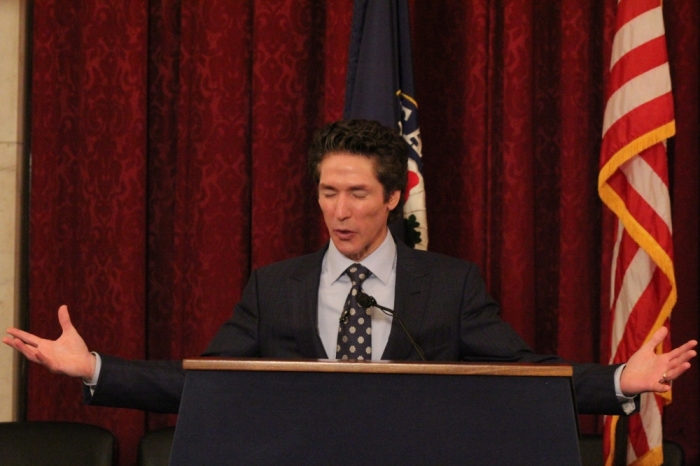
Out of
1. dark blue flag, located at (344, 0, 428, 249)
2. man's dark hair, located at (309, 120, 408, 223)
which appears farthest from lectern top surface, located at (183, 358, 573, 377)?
dark blue flag, located at (344, 0, 428, 249)

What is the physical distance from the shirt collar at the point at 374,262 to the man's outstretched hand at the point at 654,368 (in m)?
0.85

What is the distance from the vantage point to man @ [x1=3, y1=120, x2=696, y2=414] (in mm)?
2613

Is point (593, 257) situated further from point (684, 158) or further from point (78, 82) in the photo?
point (78, 82)

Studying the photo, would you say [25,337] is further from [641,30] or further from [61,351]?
[641,30]

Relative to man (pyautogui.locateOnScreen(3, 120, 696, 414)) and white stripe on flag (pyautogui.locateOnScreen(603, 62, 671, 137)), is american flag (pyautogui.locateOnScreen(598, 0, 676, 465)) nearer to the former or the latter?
white stripe on flag (pyautogui.locateOnScreen(603, 62, 671, 137))

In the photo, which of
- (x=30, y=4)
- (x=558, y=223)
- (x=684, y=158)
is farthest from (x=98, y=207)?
(x=684, y=158)

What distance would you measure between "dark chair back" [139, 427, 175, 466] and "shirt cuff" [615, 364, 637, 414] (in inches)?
70.7

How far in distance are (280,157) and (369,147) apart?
4.16ft

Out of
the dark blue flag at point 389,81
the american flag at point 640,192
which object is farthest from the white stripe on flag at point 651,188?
the dark blue flag at point 389,81

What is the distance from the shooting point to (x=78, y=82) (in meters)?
4.02

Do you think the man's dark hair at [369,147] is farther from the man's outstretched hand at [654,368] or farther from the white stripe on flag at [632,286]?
the white stripe on flag at [632,286]

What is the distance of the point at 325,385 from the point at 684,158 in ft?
9.13

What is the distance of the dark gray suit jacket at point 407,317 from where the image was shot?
2.61m

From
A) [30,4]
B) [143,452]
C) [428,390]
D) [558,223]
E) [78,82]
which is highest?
[30,4]
